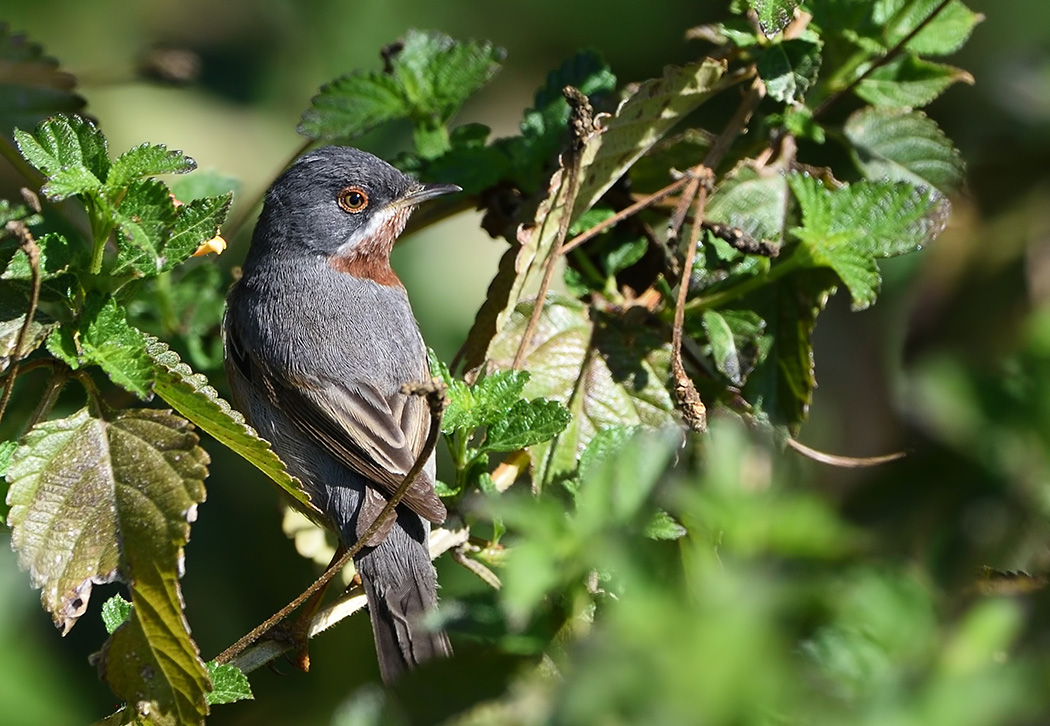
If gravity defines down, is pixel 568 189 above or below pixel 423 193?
above

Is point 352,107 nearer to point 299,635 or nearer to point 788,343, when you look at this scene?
point 788,343

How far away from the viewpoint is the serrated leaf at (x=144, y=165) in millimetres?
2871

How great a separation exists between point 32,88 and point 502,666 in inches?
116

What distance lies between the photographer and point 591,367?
3.54 metres

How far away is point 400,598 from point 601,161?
4.80 ft

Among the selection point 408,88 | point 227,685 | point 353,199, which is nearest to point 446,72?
point 408,88

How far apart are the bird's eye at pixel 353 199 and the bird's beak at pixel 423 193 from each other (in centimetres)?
19

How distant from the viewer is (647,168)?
3.95 m

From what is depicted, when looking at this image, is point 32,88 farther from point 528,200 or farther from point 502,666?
point 502,666

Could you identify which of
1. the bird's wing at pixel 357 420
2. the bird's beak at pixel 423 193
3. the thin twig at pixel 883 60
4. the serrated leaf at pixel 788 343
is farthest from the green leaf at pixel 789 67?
the bird's wing at pixel 357 420

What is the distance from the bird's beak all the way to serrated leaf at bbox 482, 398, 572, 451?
1.04 meters

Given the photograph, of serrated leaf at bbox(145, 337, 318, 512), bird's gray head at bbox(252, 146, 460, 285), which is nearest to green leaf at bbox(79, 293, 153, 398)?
serrated leaf at bbox(145, 337, 318, 512)

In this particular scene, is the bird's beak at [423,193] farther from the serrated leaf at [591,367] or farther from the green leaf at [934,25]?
the green leaf at [934,25]

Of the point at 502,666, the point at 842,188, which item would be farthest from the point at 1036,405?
the point at 842,188
